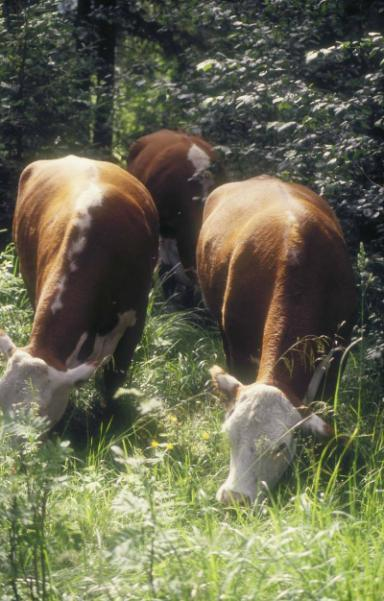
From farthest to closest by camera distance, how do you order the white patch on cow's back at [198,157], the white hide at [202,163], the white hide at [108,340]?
the white patch on cow's back at [198,157], the white hide at [202,163], the white hide at [108,340]

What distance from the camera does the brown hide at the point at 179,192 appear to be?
10.2m

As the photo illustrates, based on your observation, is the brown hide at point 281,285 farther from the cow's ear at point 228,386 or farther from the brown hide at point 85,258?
the brown hide at point 85,258

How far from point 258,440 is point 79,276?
Answer: 72.9 inches

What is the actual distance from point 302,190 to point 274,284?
1286 millimetres

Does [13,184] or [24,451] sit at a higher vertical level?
[24,451]

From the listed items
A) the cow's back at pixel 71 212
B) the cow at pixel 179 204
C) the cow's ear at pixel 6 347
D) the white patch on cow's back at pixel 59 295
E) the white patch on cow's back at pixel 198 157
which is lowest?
the cow at pixel 179 204

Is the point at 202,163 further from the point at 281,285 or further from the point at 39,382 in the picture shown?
the point at 39,382

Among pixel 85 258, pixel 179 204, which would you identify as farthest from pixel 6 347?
pixel 179 204

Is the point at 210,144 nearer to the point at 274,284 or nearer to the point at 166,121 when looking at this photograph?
the point at 166,121

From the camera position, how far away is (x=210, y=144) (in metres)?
10.8

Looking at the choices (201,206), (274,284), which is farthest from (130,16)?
(274,284)

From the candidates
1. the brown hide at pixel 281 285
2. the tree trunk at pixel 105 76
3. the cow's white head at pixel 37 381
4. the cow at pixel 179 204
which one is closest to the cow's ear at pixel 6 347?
the cow's white head at pixel 37 381

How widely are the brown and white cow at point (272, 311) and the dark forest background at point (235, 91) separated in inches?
9.6


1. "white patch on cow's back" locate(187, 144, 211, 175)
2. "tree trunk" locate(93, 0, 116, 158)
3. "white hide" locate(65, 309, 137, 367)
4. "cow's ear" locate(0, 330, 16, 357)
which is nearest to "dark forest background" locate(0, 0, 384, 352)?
"tree trunk" locate(93, 0, 116, 158)
